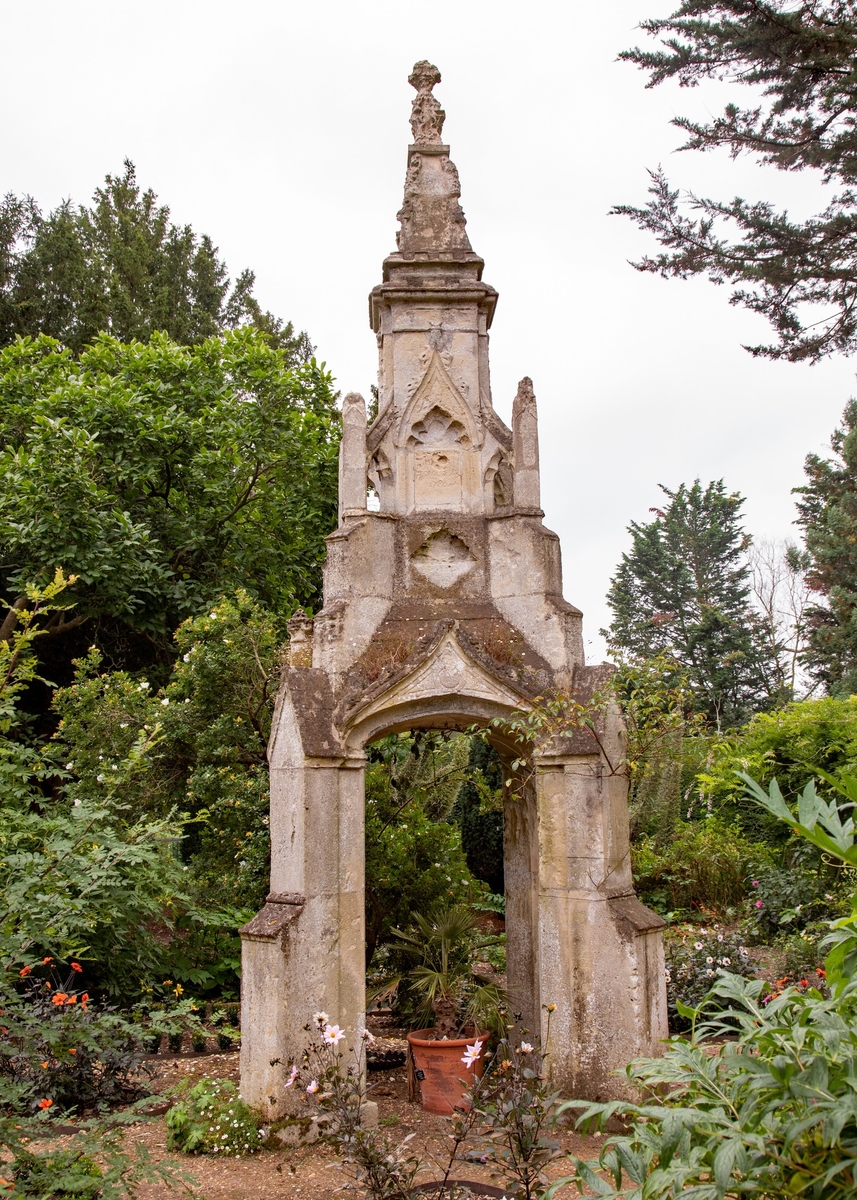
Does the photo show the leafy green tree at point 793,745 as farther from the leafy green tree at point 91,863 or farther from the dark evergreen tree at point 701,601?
the dark evergreen tree at point 701,601

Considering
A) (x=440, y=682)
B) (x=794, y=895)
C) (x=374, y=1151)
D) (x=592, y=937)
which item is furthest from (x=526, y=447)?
(x=794, y=895)

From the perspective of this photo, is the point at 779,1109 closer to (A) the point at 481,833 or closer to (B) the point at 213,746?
(B) the point at 213,746

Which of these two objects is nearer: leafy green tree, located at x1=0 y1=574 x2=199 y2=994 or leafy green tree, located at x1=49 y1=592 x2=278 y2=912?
leafy green tree, located at x1=0 y1=574 x2=199 y2=994

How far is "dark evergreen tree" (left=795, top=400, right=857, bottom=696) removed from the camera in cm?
2292

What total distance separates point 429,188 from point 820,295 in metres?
3.99

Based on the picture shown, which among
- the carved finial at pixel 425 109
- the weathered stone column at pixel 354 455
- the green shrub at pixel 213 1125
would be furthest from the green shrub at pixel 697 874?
the carved finial at pixel 425 109

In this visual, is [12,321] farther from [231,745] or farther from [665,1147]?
[665,1147]

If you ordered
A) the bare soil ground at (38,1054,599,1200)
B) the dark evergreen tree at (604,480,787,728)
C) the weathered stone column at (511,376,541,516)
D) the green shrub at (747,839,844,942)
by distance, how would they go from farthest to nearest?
the dark evergreen tree at (604,480,787,728) → the green shrub at (747,839,844,942) → the weathered stone column at (511,376,541,516) → the bare soil ground at (38,1054,599,1200)

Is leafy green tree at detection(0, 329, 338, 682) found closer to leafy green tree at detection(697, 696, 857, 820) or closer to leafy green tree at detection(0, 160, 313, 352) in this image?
leafy green tree at detection(0, 160, 313, 352)

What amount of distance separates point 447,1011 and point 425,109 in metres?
5.91

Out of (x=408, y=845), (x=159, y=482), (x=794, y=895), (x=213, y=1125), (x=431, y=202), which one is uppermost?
(x=159, y=482)

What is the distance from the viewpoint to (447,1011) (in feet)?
20.1

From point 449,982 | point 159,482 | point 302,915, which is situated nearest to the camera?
point 302,915

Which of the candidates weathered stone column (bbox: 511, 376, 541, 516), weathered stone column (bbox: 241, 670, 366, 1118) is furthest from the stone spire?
weathered stone column (bbox: 241, 670, 366, 1118)
